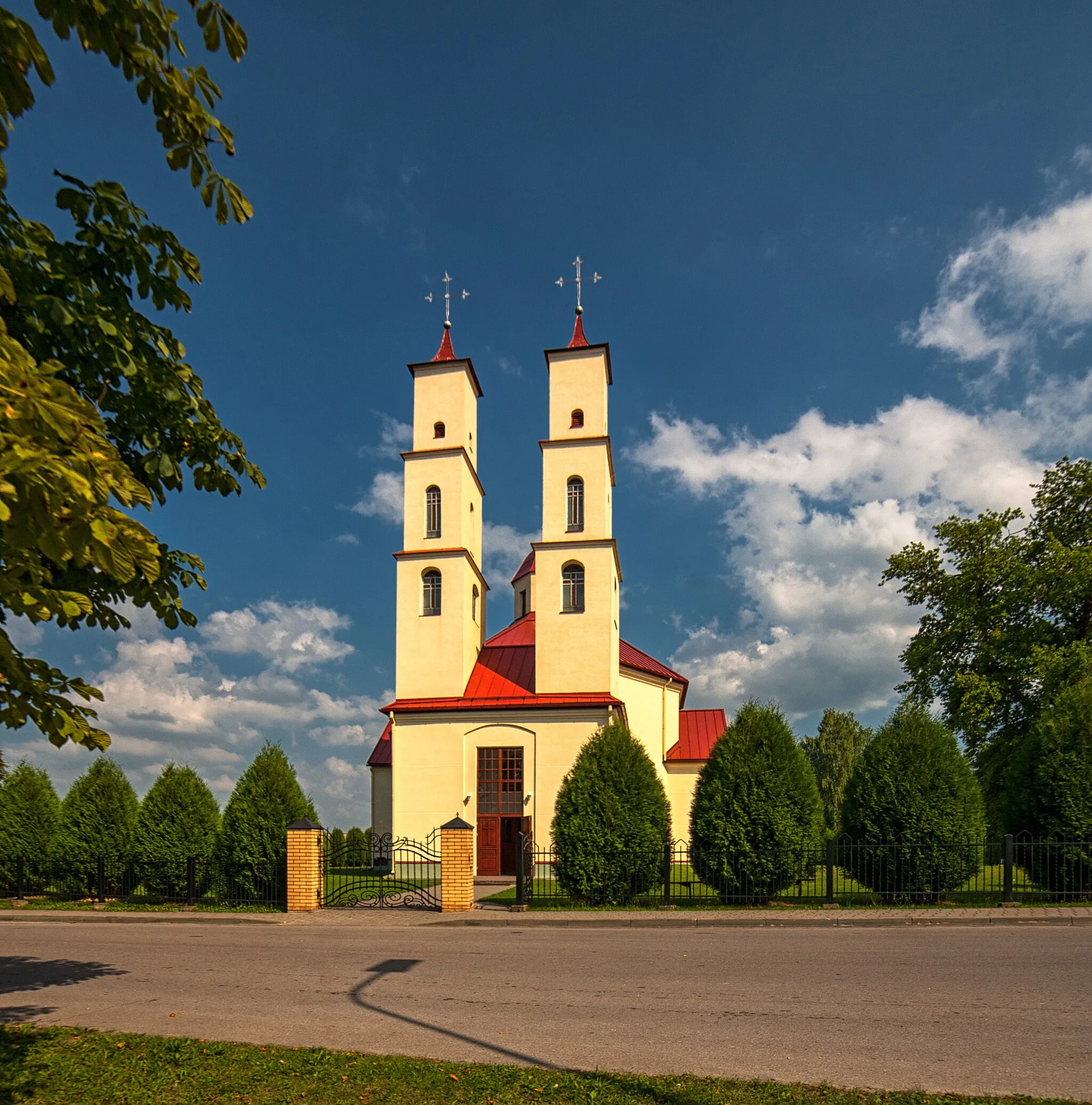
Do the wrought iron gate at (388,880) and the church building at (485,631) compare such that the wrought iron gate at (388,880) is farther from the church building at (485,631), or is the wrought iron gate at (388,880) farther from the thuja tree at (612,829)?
the thuja tree at (612,829)

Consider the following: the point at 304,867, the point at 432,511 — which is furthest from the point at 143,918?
the point at 432,511

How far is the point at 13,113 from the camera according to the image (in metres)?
3.72

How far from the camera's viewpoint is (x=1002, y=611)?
27359mm

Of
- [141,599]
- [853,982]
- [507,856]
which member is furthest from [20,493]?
[507,856]

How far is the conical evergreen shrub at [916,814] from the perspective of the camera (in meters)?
15.9

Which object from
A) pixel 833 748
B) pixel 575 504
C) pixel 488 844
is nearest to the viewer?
pixel 488 844

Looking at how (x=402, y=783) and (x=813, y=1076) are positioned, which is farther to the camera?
(x=402, y=783)

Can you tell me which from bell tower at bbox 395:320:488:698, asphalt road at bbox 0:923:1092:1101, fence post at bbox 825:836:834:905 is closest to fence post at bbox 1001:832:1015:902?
asphalt road at bbox 0:923:1092:1101

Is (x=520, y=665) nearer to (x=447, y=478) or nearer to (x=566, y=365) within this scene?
(x=447, y=478)

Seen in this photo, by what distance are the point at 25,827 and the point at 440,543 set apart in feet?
45.4

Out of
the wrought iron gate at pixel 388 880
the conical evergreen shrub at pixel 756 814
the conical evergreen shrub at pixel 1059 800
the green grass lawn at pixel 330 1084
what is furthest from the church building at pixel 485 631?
the green grass lawn at pixel 330 1084

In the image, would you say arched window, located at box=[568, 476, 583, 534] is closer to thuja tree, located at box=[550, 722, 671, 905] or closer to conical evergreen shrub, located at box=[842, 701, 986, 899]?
thuja tree, located at box=[550, 722, 671, 905]

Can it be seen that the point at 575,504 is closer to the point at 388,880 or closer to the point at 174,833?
the point at 388,880

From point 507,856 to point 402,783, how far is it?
4035mm
